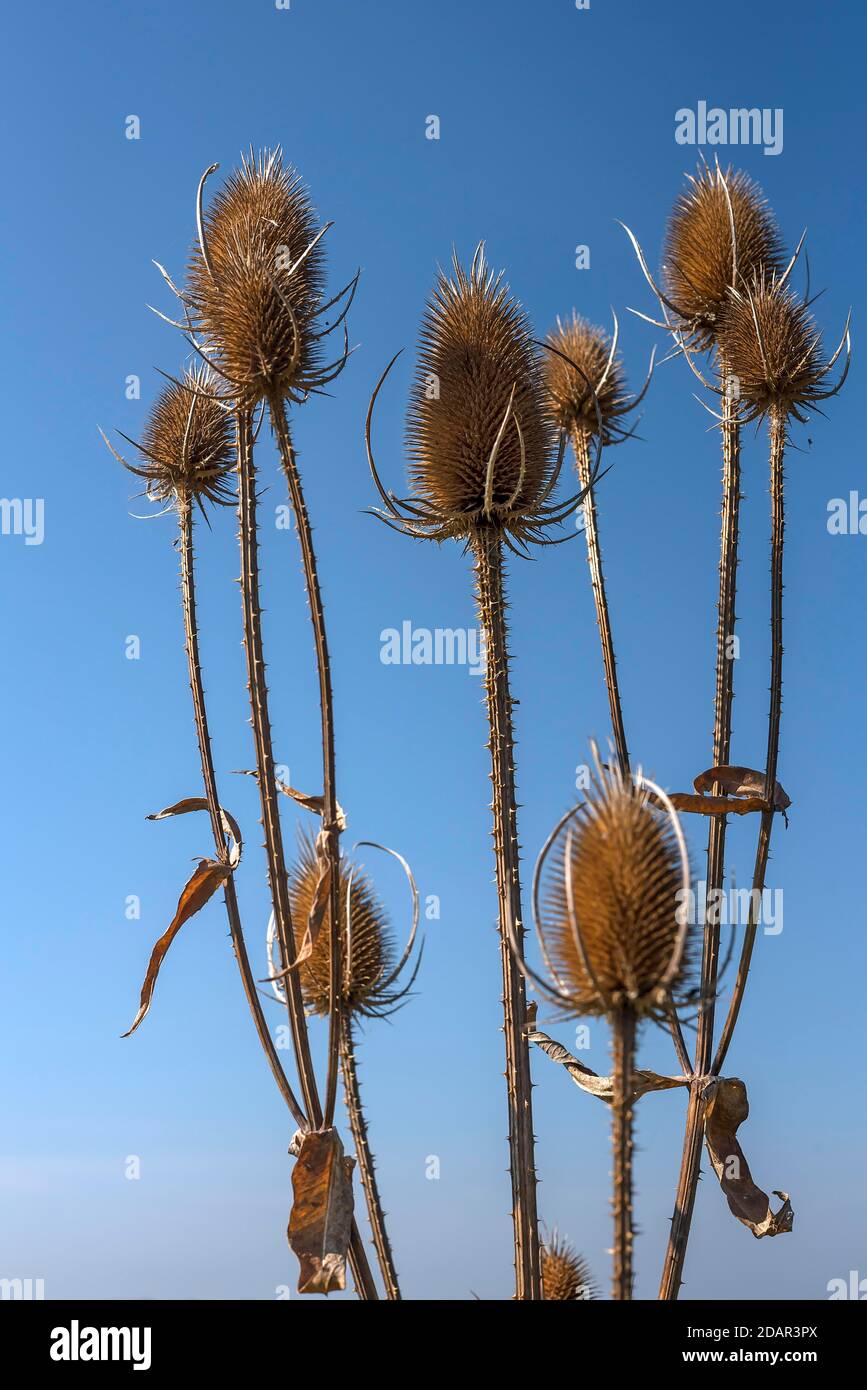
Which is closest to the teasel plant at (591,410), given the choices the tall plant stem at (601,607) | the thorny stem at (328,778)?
the tall plant stem at (601,607)

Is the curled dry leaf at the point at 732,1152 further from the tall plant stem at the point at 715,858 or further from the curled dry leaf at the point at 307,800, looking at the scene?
the curled dry leaf at the point at 307,800

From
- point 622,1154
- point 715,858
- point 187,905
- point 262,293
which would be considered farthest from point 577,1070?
point 262,293

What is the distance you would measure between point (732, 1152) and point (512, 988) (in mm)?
2187

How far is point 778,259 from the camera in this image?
1060 cm

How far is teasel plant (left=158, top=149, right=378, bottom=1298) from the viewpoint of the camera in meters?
6.91

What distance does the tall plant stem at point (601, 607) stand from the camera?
9.32 metres

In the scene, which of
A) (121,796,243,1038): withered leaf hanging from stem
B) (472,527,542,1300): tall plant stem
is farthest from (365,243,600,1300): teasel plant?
(121,796,243,1038): withered leaf hanging from stem

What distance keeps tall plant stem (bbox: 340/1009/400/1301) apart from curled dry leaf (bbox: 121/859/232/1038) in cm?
103

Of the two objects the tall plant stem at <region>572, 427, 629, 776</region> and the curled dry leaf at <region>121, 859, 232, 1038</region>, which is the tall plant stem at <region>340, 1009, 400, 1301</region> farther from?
the tall plant stem at <region>572, 427, 629, 776</region>

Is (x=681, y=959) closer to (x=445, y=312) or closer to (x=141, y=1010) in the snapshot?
(x=141, y=1010)

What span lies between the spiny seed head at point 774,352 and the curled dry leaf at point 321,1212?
5.96m

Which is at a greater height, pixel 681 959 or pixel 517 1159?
pixel 681 959
